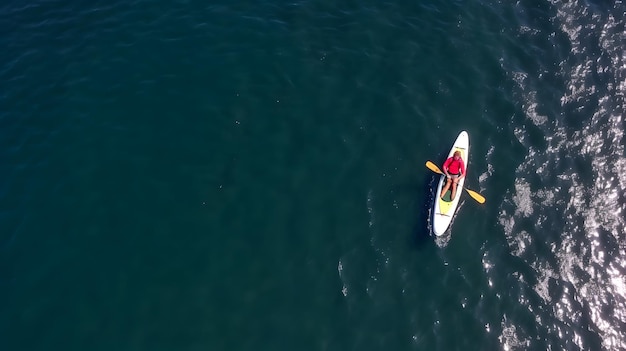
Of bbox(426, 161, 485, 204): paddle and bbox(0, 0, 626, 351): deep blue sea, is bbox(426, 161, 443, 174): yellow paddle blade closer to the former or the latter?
bbox(426, 161, 485, 204): paddle

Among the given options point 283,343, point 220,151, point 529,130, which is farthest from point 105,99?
point 529,130

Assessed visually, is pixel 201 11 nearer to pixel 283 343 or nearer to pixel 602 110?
pixel 283 343

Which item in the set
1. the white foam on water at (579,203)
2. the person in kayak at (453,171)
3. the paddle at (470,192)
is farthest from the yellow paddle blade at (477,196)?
the white foam on water at (579,203)

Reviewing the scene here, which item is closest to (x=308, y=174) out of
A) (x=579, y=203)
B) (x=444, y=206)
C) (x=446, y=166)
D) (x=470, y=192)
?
(x=444, y=206)

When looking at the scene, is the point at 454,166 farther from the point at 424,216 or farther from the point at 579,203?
the point at 579,203

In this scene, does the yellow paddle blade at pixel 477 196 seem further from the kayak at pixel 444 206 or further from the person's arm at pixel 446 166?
the person's arm at pixel 446 166

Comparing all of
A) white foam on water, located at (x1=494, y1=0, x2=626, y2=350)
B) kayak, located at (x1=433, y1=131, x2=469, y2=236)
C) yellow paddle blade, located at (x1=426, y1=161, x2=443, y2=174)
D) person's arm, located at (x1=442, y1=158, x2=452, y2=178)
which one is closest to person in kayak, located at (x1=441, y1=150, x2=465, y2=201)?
person's arm, located at (x1=442, y1=158, x2=452, y2=178)
